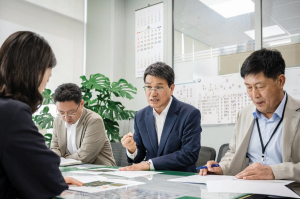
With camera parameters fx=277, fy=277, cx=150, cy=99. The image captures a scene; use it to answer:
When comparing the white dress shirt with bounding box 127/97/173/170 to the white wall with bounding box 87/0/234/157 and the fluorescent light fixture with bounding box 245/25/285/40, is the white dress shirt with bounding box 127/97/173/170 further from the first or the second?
the white wall with bounding box 87/0/234/157

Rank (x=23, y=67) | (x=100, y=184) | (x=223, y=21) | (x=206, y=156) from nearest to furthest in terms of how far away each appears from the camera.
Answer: (x=23, y=67), (x=100, y=184), (x=206, y=156), (x=223, y=21)

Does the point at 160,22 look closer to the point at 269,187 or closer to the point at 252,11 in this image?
the point at 252,11

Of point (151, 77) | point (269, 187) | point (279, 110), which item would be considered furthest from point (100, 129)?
point (269, 187)

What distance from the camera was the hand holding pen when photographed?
61.2 inches

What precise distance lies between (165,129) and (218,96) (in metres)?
1.53

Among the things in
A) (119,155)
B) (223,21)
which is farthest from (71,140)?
(223,21)

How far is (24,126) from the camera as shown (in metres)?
0.93

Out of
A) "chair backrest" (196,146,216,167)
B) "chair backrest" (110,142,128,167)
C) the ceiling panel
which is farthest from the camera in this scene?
the ceiling panel

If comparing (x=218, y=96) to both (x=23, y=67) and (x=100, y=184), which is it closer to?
(x=100, y=184)

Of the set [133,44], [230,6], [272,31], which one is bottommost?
[272,31]

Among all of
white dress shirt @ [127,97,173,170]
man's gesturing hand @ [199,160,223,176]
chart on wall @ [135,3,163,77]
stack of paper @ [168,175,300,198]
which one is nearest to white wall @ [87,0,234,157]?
chart on wall @ [135,3,163,77]

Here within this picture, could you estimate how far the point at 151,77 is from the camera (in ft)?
7.32

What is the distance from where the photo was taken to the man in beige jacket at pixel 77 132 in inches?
103

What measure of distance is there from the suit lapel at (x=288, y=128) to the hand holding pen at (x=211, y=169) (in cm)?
36
